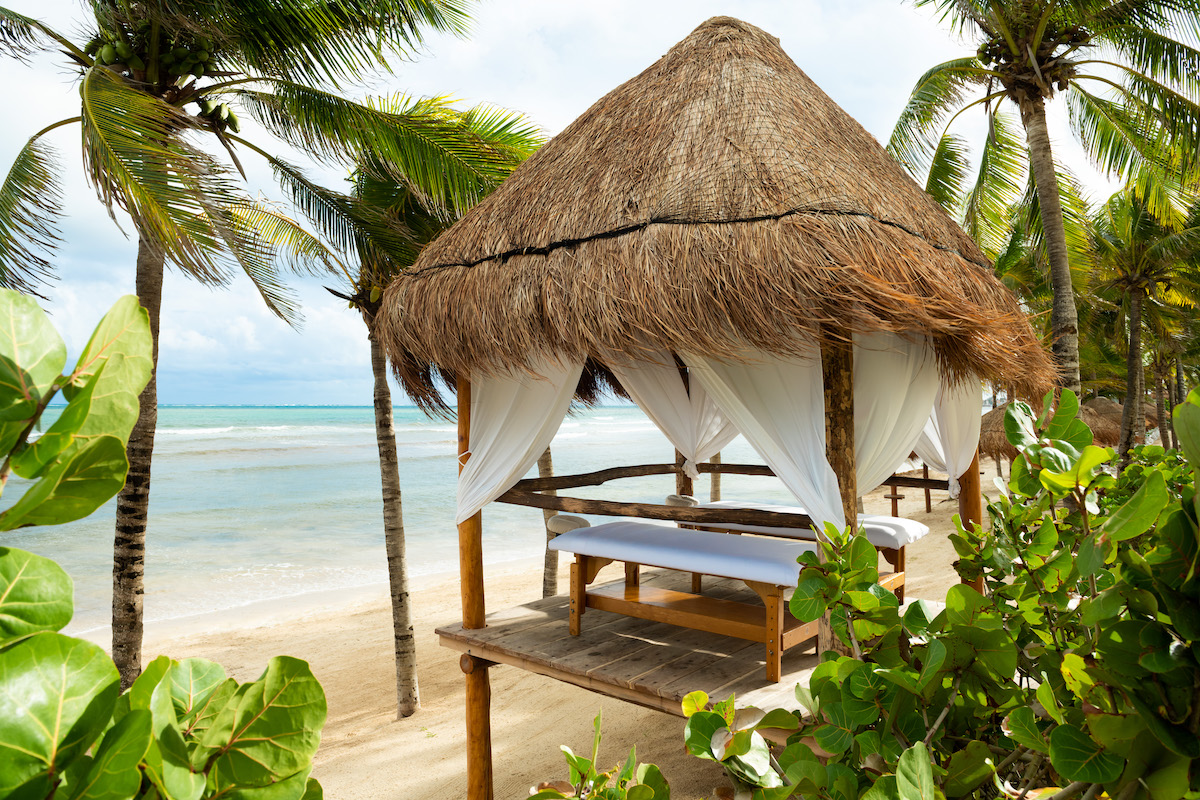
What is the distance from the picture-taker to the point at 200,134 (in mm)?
4129

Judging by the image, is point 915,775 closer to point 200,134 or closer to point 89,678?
point 89,678

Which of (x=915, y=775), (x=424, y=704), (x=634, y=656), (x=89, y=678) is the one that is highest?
(x=89, y=678)

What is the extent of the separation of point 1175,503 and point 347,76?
5366 mm

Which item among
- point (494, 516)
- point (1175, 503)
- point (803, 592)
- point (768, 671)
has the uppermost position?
point (1175, 503)

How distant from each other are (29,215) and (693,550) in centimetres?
448

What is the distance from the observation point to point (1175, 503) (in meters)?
0.40

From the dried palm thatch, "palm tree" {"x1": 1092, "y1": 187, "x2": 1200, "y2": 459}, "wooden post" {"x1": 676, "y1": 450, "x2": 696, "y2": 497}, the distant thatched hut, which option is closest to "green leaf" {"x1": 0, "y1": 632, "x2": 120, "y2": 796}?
the distant thatched hut

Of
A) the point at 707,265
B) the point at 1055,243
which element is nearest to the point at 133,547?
the point at 707,265

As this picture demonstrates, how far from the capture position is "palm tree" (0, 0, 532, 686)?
11.2 ft

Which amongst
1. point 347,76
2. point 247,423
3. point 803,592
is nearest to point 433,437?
point 247,423

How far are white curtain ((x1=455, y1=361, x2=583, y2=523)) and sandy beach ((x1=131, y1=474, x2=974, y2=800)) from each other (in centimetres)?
154

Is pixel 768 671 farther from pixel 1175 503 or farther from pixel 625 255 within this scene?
pixel 1175 503

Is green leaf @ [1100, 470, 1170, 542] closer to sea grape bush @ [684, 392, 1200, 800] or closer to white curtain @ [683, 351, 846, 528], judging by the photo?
sea grape bush @ [684, 392, 1200, 800]

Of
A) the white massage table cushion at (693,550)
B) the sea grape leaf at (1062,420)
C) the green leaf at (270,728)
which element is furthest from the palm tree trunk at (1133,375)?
the green leaf at (270,728)
